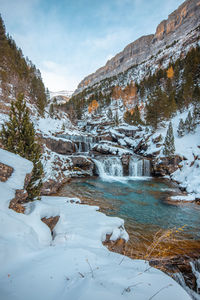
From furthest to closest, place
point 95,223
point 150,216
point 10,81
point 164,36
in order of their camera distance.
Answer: point 164,36 → point 10,81 → point 150,216 → point 95,223

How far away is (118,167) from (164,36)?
125m

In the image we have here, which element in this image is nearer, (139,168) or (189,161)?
(189,161)

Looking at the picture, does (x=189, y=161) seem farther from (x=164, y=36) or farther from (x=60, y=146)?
(x=164, y=36)

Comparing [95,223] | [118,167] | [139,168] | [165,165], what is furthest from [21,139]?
[165,165]

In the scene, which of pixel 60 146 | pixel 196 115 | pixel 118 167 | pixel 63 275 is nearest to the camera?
pixel 63 275

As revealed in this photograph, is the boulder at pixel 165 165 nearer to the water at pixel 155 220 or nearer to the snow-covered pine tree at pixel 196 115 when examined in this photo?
the water at pixel 155 220

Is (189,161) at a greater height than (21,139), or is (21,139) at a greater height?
(21,139)

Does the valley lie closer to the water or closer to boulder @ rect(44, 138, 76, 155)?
the water

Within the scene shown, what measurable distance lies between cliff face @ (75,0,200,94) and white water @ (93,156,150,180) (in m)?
74.6

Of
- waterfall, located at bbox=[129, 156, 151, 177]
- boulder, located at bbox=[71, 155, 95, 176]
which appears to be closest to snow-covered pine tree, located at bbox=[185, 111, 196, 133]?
waterfall, located at bbox=[129, 156, 151, 177]

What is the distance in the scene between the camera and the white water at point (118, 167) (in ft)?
62.7

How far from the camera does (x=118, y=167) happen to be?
19.5 meters

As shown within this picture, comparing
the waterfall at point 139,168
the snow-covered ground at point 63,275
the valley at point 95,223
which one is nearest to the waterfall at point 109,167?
the valley at point 95,223

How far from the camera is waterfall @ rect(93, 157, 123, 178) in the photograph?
1891cm
